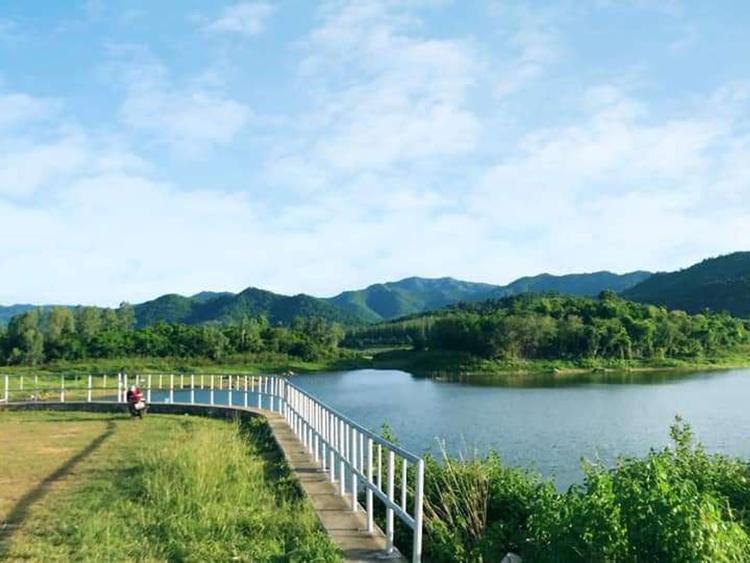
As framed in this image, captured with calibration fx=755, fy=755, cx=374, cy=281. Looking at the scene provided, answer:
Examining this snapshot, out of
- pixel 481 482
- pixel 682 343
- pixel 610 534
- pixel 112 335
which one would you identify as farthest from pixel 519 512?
pixel 682 343

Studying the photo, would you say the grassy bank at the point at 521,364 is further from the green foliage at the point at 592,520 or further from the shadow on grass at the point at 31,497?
the green foliage at the point at 592,520

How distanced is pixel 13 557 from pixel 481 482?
17.3 feet

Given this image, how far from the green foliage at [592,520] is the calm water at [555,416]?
12.9ft

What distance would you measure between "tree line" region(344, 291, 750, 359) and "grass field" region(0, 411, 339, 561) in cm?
9048

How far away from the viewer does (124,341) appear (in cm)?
10200

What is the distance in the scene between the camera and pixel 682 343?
114m

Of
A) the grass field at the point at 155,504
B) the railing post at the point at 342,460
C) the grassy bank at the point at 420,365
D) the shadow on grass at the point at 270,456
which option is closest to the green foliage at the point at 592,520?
the railing post at the point at 342,460

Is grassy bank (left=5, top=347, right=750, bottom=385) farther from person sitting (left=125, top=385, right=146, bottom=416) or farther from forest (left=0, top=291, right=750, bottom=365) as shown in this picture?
person sitting (left=125, top=385, right=146, bottom=416)

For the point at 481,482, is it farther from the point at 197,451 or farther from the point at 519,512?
the point at 197,451

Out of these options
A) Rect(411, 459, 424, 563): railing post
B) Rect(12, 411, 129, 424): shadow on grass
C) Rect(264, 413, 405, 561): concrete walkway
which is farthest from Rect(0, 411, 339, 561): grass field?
Rect(12, 411, 129, 424): shadow on grass

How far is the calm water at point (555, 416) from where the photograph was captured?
25344 mm

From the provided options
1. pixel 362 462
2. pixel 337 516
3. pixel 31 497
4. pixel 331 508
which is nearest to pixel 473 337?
pixel 31 497

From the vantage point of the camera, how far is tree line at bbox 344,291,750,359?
345ft

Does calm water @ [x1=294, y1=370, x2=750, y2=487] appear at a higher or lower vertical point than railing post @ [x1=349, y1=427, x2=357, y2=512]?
lower
